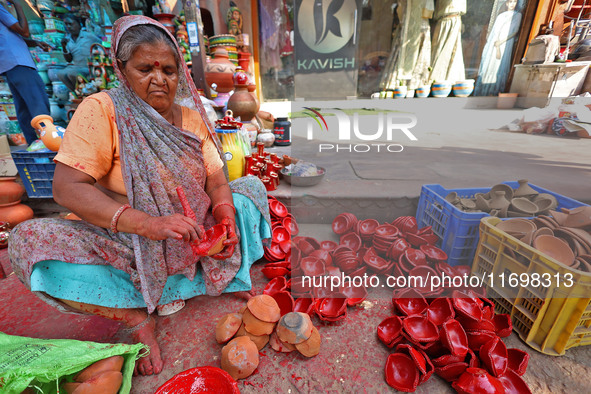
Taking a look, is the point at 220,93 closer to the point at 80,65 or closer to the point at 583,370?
the point at 80,65

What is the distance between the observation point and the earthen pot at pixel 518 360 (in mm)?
1108

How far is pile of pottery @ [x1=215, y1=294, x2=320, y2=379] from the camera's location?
1.12m

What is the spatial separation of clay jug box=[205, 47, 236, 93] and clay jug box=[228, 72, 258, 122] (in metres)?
0.53

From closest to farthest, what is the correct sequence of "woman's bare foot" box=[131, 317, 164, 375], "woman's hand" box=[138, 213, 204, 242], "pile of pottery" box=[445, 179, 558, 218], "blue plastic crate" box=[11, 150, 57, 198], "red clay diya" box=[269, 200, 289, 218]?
"woman's hand" box=[138, 213, 204, 242] → "woman's bare foot" box=[131, 317, 164, 375] → "pile of pottery" box=[445, 179, 558, 218] → "red clay diya" box=[269, 200, 289, 218] → "blue plastic crate" box=[11, 150, 57, 198]

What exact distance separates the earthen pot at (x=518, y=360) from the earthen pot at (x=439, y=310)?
10.1 inches

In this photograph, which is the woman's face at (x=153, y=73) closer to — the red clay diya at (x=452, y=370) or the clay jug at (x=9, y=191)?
the red clay diya at (x=452, y=370)

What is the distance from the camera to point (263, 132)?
3939 mm

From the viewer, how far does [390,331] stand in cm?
134

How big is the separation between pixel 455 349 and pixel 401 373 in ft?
0.84

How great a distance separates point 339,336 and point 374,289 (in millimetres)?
474

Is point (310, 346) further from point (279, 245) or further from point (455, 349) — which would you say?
point (279, 245)

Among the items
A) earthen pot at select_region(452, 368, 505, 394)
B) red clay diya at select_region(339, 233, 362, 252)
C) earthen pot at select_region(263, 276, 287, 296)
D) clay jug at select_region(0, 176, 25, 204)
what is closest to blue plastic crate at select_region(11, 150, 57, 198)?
clay jug at select_region(0, 176, 25, 204)

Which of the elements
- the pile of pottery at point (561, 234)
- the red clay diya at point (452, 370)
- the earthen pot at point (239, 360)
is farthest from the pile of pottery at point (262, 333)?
the pile of pottery at point (561, 234)

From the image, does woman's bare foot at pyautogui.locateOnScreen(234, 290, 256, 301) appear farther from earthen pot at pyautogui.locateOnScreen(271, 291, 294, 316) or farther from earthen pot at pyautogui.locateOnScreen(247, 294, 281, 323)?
earthen pot at pyautogui.locateOnScreen(247, 294, 281, 323)
